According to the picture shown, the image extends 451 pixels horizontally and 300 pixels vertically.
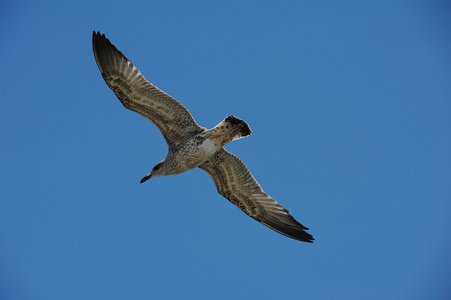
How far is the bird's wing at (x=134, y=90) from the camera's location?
1174cm

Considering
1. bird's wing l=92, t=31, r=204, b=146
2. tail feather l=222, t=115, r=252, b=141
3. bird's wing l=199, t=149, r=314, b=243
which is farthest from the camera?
bird's wing l=199, t=149, r=314, b=243

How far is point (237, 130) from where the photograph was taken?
39.6 feet

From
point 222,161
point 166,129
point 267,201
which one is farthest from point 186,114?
point 267,201

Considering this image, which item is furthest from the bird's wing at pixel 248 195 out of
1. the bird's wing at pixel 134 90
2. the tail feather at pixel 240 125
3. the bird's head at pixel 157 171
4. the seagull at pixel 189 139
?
the bird's wing at pixel 134 90

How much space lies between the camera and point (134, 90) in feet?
38.5

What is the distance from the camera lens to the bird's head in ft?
41.1

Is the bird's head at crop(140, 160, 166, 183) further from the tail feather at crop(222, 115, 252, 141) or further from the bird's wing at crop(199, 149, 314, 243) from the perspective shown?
the tail feather at crop(222, 115, 252, 141)

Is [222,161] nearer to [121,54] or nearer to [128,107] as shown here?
[128,107]

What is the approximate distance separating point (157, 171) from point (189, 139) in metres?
1.10

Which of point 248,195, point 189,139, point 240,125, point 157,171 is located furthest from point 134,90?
point 248,195

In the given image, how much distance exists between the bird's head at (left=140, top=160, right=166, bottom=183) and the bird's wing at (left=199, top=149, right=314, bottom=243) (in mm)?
888

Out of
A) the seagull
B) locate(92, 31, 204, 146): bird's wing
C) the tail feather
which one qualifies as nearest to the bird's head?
the seagull

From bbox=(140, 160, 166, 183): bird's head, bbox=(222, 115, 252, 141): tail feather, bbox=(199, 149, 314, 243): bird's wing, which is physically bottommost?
bbox=(140, 160, 166, 183): bird's head

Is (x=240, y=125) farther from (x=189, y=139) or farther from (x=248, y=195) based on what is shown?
(x=248, y=195)
